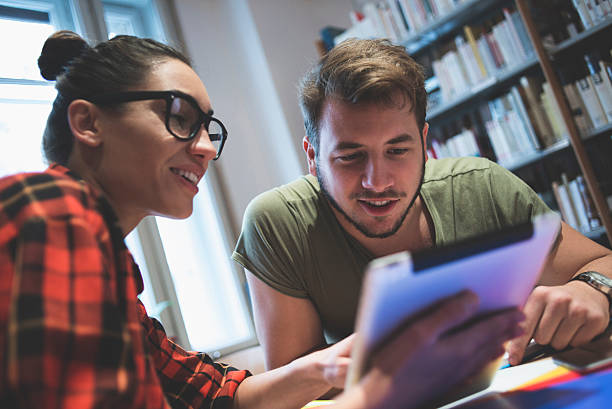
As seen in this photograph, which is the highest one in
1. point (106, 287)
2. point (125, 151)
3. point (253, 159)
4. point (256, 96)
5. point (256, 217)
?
point (256, 96)

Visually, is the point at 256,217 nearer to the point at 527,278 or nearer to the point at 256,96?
the point at 527,278

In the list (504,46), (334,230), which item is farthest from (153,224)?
(504,46)

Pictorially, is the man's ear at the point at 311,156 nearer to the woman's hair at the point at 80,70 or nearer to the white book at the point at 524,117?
the woman's hair at the point at 80,70

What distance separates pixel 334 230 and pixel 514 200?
0.49m

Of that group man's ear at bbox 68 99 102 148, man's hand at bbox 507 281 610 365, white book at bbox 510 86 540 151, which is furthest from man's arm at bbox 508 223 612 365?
white book at bbox 510 86 540 151

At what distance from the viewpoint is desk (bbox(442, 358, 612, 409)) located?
57cm

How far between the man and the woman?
31cm

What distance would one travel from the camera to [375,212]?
3.91ft

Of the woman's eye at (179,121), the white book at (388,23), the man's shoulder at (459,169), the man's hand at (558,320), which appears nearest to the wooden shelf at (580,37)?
the white book at (388,23)

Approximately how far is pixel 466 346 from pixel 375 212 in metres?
0.65

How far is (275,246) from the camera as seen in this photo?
127 cm

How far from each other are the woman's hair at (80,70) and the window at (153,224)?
5.69 ft

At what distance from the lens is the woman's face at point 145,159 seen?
84 centimetres

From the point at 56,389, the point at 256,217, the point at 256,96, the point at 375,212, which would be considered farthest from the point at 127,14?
the point at 56,389
